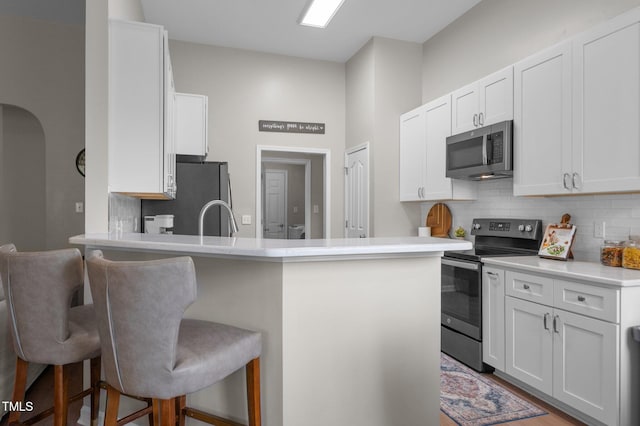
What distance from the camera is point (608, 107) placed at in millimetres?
2326

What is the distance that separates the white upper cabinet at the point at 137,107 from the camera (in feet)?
8.30

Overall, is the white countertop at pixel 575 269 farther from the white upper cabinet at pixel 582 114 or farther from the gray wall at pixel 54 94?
the gray wall at pixel 54 94

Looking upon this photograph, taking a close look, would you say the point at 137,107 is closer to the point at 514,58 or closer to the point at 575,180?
the point at 575,180

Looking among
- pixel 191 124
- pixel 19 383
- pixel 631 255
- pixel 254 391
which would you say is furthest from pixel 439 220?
pixel 19 383

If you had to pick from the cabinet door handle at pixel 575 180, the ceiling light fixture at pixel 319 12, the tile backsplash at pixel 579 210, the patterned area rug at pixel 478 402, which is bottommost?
the patterned area rug at pixel 478 402

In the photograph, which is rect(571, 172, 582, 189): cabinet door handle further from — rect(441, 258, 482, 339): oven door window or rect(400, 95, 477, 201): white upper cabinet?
rect(400, 95, 477, 201): white upper cabinet

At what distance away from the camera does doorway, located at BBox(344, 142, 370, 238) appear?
4.62 metres

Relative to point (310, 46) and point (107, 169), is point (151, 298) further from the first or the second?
point (310, 46)

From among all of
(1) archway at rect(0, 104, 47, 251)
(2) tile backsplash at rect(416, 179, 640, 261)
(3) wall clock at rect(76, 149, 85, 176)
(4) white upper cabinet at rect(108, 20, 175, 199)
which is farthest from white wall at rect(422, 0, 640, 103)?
(1) archway at rect(0, 104, 47, 251)

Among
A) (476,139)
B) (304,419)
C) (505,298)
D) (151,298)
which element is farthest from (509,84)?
(151,298)

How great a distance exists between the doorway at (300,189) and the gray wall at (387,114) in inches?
32.1

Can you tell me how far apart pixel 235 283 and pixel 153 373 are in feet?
1.70

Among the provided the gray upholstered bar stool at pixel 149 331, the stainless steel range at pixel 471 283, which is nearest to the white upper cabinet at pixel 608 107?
the stainless steel range at pixel 471 283

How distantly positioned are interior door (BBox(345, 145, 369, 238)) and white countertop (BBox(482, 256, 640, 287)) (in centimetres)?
187
